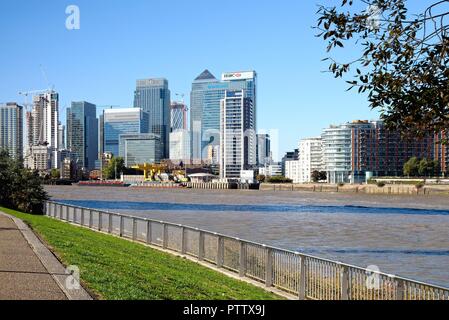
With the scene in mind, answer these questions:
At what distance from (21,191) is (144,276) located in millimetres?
31868

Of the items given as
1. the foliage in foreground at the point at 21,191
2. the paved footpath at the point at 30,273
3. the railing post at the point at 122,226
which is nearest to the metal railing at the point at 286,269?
the railing post at the point at 122,226

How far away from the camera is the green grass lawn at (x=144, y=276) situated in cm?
1289

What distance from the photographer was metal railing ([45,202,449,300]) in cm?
1310

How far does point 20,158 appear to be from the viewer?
1978 inches

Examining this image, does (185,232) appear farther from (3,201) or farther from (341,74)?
(3,201)

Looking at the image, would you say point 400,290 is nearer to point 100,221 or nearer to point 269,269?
point 269,269

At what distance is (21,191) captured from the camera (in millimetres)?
44812

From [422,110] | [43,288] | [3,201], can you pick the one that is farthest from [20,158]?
[422,110]

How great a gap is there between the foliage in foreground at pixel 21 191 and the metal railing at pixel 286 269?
59.5ft

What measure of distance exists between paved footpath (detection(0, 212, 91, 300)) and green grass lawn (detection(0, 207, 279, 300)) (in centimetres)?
55

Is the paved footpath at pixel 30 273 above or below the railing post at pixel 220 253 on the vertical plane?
above

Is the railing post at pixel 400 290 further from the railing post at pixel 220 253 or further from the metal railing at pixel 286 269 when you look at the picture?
the railing post at pixel 220 253

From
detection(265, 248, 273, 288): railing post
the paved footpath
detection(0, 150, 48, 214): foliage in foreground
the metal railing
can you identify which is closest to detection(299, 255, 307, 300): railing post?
the metal railing
